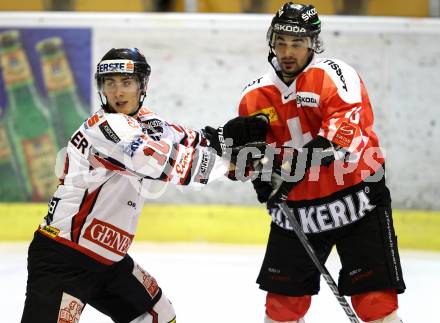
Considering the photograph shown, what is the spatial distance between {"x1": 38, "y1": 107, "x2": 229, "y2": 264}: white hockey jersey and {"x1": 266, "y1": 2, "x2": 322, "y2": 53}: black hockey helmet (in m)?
0.55

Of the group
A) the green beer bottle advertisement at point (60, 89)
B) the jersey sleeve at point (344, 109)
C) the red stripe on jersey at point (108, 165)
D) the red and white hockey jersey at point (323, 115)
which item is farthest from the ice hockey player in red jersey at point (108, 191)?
the green beer bottle advertisement at point (60, 89)

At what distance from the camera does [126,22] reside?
246 inches

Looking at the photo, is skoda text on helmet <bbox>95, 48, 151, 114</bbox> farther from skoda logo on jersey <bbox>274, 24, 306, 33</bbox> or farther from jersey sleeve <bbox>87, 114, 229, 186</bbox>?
skoda logo on jersey <bbox>274, 24, 306, 33</bbox>

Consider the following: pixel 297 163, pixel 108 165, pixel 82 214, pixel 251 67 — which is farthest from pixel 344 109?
pixel 251 67

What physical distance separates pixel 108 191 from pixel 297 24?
0.95m

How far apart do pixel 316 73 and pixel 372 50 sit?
9.89 feet

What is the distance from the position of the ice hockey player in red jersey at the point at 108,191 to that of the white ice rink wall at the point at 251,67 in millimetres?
2988

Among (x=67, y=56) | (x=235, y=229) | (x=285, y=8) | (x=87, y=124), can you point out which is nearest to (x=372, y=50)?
(x=235, y=229)

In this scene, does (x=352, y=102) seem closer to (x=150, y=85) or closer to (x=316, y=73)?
(x=316, y=73)

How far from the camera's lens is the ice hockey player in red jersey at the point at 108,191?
294 cm

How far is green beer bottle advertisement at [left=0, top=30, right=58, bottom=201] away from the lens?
247 inches

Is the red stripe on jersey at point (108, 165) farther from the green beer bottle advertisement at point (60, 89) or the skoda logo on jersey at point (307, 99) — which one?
the green beer bottle advertisement at point (60, 89)

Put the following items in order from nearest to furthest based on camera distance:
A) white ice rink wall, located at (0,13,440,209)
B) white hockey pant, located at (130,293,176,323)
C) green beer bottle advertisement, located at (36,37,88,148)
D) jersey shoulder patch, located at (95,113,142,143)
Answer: jersey shoulder patch, located at (95,113,142,143) < white hockey pant, located at (130,293,176,323) < white ice rink wall, located at (0,13,440,209) < green beer bottle advertisement, located at (36,37,88,148)

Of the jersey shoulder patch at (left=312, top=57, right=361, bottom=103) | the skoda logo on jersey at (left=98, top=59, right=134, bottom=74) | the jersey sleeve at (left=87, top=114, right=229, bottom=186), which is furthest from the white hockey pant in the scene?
the jersey shoulder patch at (left=312, top=57, right=361, bottom=103)
